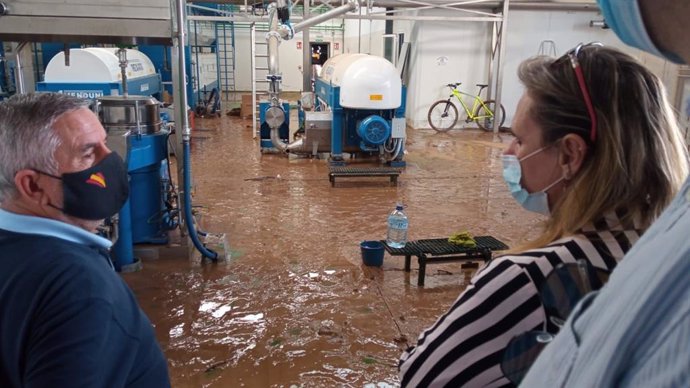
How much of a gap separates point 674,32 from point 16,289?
1284 millimetres

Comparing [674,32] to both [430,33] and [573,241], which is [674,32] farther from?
[430,33]

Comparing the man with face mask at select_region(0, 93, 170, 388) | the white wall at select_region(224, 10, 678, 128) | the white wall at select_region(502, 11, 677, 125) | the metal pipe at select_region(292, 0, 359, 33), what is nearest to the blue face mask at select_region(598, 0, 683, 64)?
the man with face mask at select_region(0, 93, 170, 388)

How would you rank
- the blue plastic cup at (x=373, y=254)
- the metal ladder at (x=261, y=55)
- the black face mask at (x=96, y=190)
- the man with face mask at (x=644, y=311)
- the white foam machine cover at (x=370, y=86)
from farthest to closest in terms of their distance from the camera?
the metal ladder at (x=261, y=55) < the white foam machine cover at (x=370, y=86) < the blue plastic cup at (x=373, y=254) < the black face mask at (x=96, y=190) < the man with face mask at (x=644, y=311)

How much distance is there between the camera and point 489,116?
11.2 meters

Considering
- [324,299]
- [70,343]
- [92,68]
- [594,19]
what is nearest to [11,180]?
[70,343]

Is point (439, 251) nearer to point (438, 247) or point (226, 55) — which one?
point (438, 247)

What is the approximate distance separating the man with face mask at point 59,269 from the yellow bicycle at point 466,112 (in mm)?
10166

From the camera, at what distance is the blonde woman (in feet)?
3.39

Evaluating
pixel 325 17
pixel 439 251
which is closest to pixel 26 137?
pixel 439 251

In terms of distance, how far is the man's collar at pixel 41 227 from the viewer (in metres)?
1.25

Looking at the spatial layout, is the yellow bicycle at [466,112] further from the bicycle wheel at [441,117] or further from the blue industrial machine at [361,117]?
the blue industrial machine at [361,117]

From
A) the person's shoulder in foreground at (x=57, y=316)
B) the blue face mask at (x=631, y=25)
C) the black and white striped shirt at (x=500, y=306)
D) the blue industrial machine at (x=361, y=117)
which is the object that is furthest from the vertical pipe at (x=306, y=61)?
the blue face mask at (x=631, y=25)

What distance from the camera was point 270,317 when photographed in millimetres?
3350

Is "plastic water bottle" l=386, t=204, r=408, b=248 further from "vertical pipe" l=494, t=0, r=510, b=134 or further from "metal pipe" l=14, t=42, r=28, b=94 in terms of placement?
"vertical pipe" l=494, t=0, r=510, b=134
